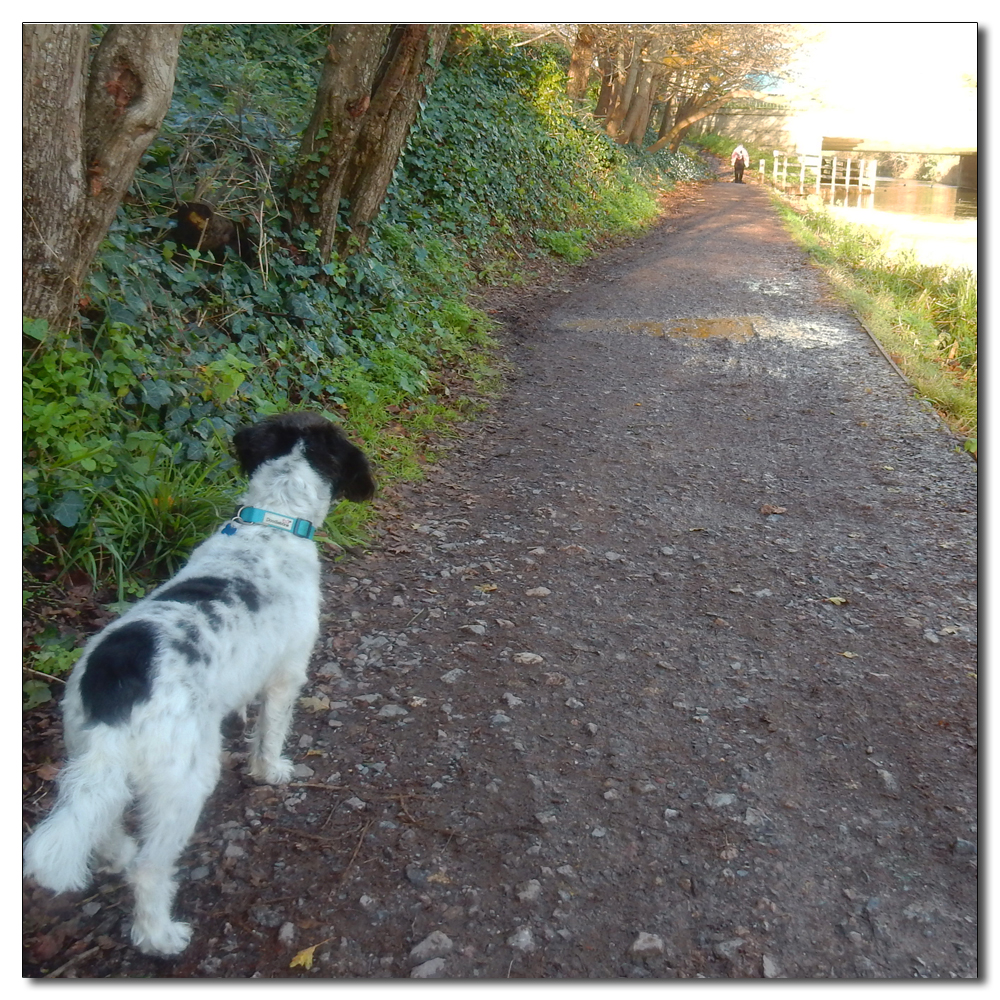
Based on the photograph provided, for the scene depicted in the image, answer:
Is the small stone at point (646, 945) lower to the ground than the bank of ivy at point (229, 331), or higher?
lower

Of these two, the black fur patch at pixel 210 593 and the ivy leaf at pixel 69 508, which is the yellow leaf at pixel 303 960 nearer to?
the black fur patch at pixel 210 593

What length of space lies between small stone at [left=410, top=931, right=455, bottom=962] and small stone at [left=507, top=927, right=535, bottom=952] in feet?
0.62

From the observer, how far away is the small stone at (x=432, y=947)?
245cm

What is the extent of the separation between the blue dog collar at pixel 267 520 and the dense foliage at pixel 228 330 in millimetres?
901

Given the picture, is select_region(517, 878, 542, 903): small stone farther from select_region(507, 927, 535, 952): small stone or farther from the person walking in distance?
the person walking in distance

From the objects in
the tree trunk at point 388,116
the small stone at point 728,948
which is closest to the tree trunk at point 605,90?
the tree trunk at point 388,116

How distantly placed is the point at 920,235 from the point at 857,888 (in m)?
10.2

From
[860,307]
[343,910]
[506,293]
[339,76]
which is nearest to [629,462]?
[339,76]

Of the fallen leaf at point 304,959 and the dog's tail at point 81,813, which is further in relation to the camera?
the fallen leaf at point 304,959

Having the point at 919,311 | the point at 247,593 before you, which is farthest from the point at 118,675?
the point at 919,311

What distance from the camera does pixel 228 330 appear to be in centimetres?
566

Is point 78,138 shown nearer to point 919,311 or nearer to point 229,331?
point 229,331

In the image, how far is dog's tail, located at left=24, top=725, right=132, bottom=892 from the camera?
1.98 m

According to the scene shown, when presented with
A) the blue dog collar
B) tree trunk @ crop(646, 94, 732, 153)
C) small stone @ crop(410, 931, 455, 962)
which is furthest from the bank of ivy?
tree trunk @ crop(646, 94, 732, 153)
